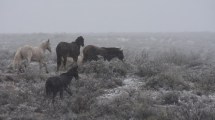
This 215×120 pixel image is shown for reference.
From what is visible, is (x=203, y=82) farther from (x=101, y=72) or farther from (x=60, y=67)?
(x=60, y=67)

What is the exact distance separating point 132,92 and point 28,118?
3.71 metres

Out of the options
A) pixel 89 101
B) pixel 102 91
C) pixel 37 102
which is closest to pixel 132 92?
pixel 102 91

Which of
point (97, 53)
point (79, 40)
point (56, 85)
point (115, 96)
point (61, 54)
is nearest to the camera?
point (56, 85)

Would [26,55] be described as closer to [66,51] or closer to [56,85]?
[66,51]

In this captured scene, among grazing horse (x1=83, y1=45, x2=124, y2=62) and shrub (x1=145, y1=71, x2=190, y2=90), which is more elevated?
grazing horse (x1=83, y1=45, x2=124, y2=62)

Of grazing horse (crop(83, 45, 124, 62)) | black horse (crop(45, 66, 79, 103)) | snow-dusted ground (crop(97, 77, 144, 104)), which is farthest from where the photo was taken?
grazing horse (crop(83, 45, 124, 62))

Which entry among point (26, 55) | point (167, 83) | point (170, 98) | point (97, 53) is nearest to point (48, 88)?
point (170, 98)

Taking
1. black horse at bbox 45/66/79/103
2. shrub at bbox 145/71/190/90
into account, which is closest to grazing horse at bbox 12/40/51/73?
black horse at bbox 45/66/79/103

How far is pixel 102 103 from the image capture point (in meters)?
11.9

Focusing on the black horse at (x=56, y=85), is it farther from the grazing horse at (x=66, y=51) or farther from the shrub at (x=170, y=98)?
the grazing horse at (x=66, y=51)

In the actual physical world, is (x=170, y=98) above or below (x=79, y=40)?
below

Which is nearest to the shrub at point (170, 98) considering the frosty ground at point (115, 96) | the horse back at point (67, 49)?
the frosty ground at point (115, 96)

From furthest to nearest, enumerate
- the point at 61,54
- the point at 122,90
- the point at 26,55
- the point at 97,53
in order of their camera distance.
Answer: the point at 97,53, the point at 61,54, the point at 26,55, the point at 122,90

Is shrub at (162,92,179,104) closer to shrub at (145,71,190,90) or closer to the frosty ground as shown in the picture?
the frosty ground
